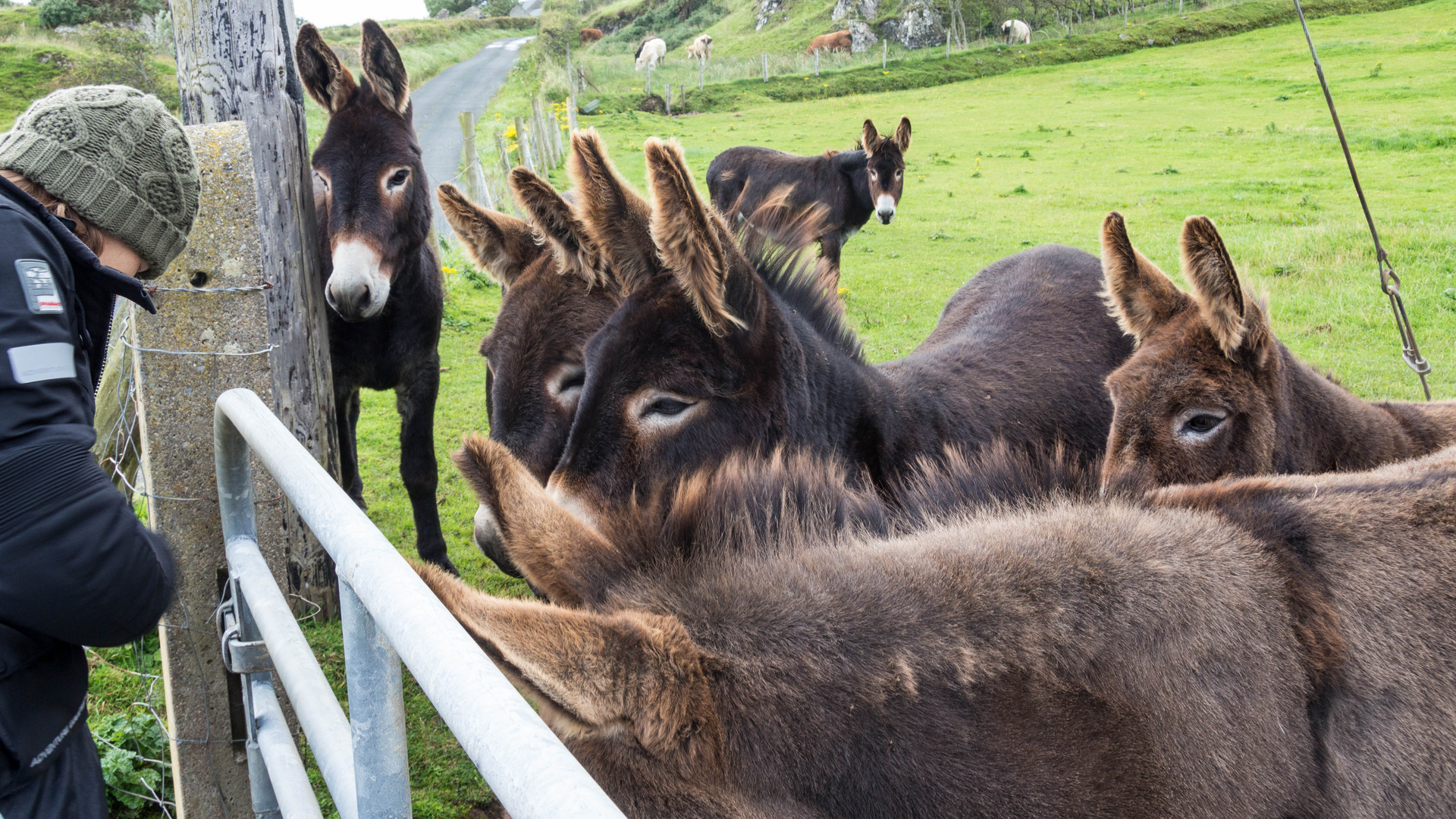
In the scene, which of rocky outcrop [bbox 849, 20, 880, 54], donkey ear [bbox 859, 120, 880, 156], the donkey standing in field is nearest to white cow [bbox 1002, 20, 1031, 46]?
rocky outcrop [bbox 849, 20, 880, 54]

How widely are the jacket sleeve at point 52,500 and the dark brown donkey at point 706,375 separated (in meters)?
Answer: 1.05

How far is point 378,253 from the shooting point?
4633 millimetres

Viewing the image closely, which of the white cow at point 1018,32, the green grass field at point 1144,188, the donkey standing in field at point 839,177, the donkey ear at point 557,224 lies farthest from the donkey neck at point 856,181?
the white cow at point 1018,32

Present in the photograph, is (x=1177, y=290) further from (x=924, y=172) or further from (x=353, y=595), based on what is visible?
(x=924, y=172)

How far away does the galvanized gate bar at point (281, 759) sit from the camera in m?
1.75

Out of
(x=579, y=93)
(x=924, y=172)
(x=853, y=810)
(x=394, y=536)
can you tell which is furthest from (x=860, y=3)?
(x=853, y=810)

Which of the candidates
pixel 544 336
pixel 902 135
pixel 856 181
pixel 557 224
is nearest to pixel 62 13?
pixel 856 181

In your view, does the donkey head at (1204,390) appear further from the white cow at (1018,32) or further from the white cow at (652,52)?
the white cow at (1018,32)

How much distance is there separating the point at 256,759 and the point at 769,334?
194 centimetres

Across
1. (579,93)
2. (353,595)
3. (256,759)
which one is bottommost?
(256,759)

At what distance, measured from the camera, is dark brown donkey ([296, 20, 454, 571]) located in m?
4.61

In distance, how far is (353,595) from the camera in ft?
3.83

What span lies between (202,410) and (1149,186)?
18.4 metres

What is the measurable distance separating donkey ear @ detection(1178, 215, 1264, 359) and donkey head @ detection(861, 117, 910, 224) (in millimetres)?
12283
